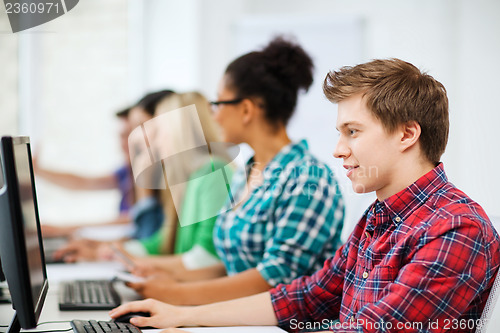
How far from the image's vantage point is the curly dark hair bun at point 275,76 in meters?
1.71

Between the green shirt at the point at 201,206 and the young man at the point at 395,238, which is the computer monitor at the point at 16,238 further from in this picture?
the green shirt at the point at 201,206

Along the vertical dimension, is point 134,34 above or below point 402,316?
above

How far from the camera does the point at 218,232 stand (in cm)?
176

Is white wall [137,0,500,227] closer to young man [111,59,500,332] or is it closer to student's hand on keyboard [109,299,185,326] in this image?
young man [111,59,500,332]

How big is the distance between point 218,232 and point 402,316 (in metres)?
0.91

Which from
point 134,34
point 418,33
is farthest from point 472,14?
Answer: point 134,34

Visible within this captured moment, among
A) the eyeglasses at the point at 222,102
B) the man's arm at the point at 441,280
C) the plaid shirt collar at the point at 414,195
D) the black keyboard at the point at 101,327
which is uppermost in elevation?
the eyeglasses at the point at 222,102

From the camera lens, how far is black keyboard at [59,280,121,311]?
4.58 ft

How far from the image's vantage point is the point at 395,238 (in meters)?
1.02

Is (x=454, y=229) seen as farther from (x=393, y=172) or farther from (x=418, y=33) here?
(x=418, y=33)

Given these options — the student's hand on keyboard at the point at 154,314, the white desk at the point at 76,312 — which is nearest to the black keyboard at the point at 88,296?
the white desk at the point at 76,312

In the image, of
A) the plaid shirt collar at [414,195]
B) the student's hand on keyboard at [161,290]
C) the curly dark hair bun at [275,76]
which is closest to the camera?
the plaid shirt collar at [414,195]

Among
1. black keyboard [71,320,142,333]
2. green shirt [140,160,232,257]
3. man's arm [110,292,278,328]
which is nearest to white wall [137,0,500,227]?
green shirt [140,160,232,257]

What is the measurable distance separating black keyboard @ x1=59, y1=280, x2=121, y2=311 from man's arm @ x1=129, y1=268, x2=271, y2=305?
12 cm
